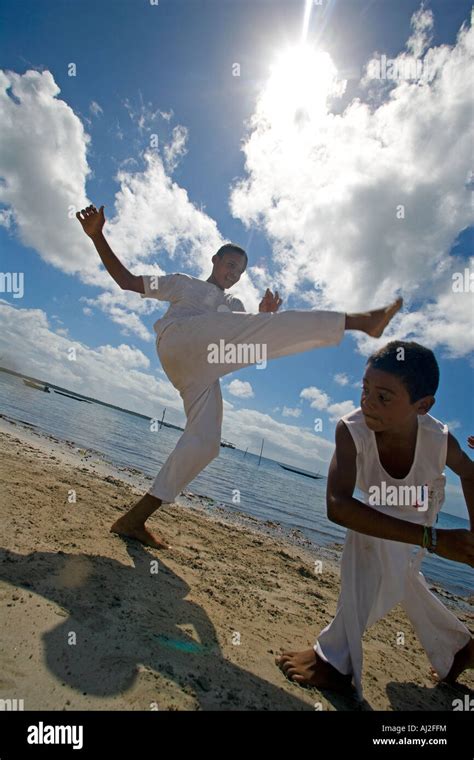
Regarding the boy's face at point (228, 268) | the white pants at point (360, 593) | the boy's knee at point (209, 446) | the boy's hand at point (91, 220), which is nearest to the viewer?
the white pants at point (360, 593)

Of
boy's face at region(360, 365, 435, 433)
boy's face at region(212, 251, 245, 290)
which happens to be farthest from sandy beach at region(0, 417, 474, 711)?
boy's face at region(212, 251, 245, 290)

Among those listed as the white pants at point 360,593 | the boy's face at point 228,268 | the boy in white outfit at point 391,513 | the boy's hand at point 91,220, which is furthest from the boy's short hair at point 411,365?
Answer: the boy's hand at point 91,220

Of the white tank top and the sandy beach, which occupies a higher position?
the white tank top

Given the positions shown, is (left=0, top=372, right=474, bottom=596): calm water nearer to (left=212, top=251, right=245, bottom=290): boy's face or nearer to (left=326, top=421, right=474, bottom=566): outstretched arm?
(left=212, top=251, right=245, bottom=290): boy's face

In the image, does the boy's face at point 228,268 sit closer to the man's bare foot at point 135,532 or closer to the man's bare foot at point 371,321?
the man's bare foot at point 371,321

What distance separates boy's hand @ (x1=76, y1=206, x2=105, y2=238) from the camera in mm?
3549

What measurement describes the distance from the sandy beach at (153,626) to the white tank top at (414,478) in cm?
105

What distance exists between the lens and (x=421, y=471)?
8.00 ft

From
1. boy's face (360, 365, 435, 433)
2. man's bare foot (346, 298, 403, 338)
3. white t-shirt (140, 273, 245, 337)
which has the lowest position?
boy's face (360, 365, 435, 433)

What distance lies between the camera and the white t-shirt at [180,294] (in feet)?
12.0
